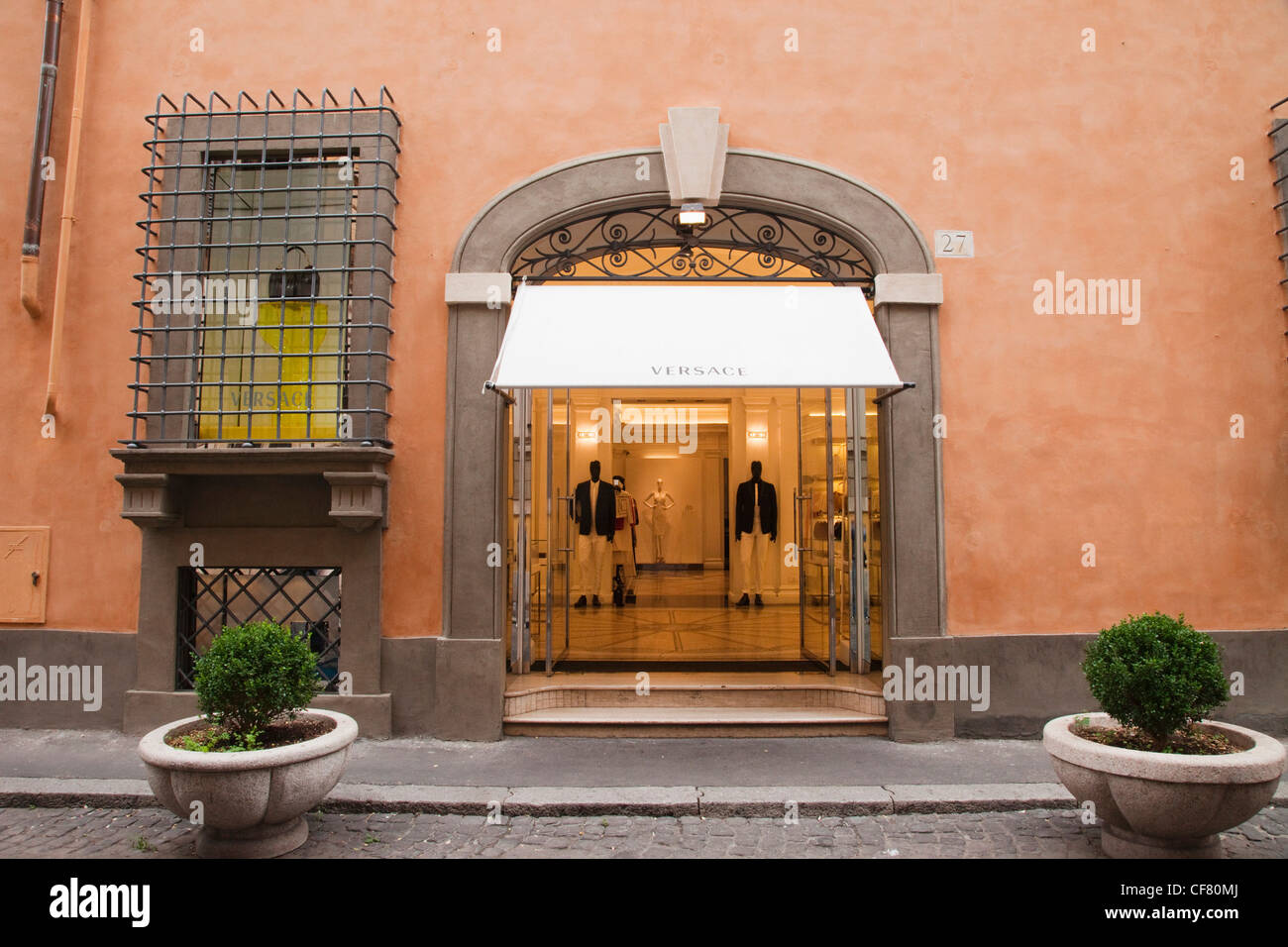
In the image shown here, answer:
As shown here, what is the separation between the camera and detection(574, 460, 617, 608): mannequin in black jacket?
12250mm

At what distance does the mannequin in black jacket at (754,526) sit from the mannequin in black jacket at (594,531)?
213 cm

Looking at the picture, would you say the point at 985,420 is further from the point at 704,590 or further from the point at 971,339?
the point at 704,590

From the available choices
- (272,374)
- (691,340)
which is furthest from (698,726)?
(272,374)

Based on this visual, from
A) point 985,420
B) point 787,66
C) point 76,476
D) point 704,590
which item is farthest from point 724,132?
point 704,590

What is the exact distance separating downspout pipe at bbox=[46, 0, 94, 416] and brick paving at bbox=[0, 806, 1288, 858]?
3.52 m

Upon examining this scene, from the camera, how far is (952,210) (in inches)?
268

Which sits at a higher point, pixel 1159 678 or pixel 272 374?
pixel 272 374

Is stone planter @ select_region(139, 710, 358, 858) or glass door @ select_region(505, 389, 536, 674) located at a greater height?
glass door @ select_region(505, 389, 536, 674)

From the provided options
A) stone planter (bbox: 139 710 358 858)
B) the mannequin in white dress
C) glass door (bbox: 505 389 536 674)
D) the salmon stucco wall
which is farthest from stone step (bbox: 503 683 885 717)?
the mannequin in white dress

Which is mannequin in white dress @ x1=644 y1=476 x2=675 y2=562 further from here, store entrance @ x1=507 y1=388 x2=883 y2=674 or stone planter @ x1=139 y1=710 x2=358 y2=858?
stone planter @ x1=139 y1=710 x2=358 y2=858

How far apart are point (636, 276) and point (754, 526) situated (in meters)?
6.81

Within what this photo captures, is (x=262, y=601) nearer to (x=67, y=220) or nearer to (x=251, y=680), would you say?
(x=251, y=680)

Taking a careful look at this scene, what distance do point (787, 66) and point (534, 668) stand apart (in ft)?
19.8

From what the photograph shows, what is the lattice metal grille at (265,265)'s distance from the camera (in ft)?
21.7
